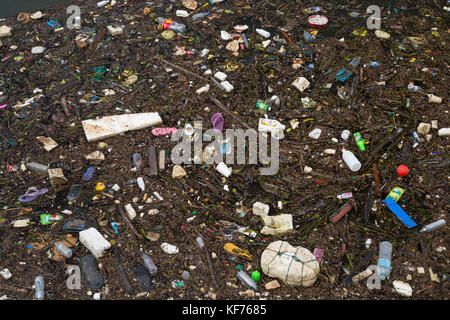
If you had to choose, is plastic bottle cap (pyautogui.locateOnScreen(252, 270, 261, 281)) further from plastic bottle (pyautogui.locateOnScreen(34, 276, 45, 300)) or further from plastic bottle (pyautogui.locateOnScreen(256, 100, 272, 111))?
plastic bottle (pyautogui.locateOnScreen(256, 100, 272, 111))

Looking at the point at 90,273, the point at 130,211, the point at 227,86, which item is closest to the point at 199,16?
the point at 227,86

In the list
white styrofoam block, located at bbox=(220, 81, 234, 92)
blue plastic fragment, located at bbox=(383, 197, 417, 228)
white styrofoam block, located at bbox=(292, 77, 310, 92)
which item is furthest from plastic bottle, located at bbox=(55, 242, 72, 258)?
Answer: white styrofoam block, located at bbox=(292, 77, 310, 92)

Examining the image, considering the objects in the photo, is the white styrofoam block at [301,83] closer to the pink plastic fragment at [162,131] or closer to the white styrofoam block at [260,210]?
the pink plastic fragment at [162,131]

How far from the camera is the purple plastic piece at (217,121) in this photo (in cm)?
388

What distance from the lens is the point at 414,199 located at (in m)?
3.31

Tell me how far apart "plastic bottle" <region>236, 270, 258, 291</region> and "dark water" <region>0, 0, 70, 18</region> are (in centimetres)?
516

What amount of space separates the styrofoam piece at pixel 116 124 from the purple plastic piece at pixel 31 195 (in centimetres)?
69

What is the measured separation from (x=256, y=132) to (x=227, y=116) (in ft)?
1.26

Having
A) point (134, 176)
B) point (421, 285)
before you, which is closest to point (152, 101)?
point (134, 176)

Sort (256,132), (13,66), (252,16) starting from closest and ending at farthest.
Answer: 1. (256,132)
2. (13,66)
3. (252,16)

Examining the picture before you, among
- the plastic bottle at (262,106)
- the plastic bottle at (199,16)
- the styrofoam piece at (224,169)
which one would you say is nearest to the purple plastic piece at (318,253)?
the styrofoam piece at (224,169)

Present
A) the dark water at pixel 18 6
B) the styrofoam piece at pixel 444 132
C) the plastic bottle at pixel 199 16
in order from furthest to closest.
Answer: the dark water at pixel 18 6, the plastic bottle at pixel 199 16, the styrofoam piece at pixel 444 132

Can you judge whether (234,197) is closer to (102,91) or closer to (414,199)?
(414,199)

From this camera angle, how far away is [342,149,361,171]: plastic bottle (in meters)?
3.51
